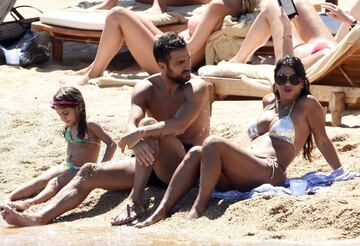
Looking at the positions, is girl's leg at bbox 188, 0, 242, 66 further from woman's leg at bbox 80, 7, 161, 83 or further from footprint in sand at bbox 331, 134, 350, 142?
footprint in sand at bbox 331, 134, 350, 142

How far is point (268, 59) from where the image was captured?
10531 mm

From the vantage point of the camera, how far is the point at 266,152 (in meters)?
6.57

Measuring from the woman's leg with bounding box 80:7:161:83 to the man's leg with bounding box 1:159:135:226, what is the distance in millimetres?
3221

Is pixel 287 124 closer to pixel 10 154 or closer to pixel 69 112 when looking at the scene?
pixel 69 112

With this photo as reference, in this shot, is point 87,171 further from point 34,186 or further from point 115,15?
point 115,15

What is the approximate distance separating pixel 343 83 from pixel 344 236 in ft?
9.14

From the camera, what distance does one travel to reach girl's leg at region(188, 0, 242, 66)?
10.1 metres

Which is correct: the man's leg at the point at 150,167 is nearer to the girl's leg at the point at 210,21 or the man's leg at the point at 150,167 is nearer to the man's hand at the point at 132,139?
the man's hand at the point at 132,139

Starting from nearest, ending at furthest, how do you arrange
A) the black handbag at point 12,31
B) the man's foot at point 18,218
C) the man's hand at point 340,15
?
the man's foot at point 18,218
the man's hand at point 340,15
the black handbag at point 12,31

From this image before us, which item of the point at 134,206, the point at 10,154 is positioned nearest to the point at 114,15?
the point at 10,154

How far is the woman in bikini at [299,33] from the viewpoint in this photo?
9.01m

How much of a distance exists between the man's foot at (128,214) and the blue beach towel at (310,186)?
444 millimetres

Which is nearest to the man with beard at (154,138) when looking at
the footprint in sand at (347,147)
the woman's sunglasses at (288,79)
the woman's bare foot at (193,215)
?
the woman's bare foot at (193,215)

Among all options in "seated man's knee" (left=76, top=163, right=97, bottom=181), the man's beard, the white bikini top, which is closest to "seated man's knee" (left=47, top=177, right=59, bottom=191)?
"seated man's knee" (left=76, top=163, right=97, bottom=181)
